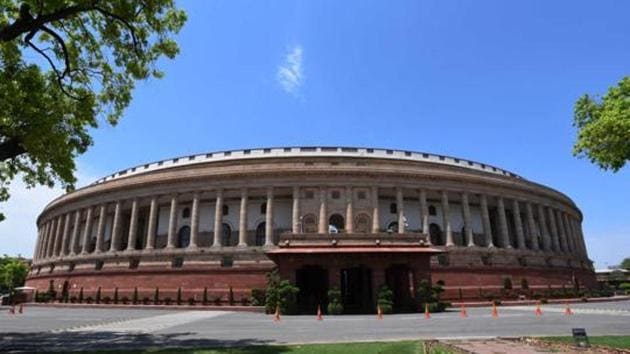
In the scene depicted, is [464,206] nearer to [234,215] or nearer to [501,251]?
[501,251]

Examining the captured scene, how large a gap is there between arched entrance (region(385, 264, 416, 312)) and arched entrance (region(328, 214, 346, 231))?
16.0 m

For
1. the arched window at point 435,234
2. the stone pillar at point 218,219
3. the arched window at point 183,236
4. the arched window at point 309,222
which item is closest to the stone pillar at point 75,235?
the arched window at point 183,236

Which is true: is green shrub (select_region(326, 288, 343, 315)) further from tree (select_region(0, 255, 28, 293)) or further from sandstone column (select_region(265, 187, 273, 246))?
tree (select_region(0, 255, 28, 293))

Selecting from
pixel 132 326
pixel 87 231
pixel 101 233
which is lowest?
pixel 132 326

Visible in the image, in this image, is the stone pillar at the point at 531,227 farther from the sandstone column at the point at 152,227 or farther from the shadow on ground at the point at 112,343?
the shadow on ground at the point at 112,343

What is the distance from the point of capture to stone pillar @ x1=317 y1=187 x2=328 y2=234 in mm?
47931

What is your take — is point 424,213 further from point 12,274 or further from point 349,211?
point 12,274

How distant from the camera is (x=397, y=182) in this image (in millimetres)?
50594

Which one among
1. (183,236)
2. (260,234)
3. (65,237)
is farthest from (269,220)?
(65,237)

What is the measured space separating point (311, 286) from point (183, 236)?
82.8ft

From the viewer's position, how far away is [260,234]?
51.6 m

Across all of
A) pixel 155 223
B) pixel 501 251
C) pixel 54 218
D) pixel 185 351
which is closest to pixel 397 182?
pixel 501 251

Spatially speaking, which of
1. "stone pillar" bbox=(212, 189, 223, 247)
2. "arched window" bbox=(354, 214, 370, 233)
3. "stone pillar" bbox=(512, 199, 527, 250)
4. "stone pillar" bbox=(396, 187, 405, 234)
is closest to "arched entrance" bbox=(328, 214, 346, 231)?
"arched window" bbox=(354, 214, 370, 233)

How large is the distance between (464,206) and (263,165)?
2526 cm
